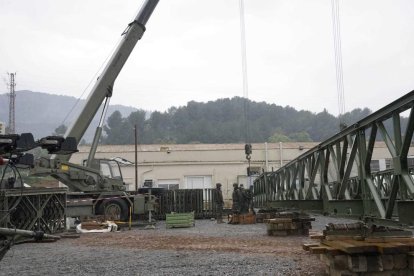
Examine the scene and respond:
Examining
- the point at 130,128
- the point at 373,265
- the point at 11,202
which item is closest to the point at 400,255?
the point at 373,265

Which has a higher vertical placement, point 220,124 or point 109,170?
point 220,124

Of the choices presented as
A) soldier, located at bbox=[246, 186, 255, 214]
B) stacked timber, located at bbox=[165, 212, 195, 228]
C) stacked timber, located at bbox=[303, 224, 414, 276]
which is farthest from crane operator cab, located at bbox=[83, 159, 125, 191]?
stacked timber, located at bbox=[303, 224, 414, 276]

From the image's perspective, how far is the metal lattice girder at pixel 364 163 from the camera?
515 cm

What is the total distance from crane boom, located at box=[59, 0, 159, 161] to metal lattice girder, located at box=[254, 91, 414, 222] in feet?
33.6

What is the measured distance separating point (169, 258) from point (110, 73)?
11.3 meters

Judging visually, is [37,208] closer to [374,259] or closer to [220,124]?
[374,259]

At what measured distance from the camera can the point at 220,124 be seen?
9069 centimetres

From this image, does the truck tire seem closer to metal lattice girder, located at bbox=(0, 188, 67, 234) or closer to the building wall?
metal lattice girder, located at bbox=(0, 188, 67, 234)

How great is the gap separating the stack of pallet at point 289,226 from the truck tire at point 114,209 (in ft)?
26.8

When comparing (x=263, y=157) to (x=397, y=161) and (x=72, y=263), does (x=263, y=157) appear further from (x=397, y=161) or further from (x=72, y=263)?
(x=397, y=161)

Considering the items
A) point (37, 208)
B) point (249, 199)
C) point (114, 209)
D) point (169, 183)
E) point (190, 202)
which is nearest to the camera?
point (37, 208)

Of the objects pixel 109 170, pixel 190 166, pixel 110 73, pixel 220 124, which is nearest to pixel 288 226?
pixel 110 73

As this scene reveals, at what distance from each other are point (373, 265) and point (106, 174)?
17.5 meters

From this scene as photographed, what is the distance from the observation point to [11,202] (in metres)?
13.5
